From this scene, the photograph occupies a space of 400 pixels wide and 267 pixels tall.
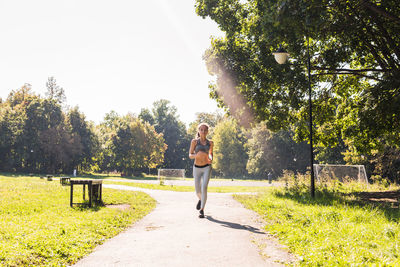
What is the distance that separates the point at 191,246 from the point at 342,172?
1824 cm

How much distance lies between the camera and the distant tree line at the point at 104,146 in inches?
1861

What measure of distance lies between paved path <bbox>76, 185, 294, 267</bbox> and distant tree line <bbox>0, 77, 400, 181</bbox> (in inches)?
1429

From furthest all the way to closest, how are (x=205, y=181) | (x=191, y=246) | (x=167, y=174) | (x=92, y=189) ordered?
(x=167, y=174), (x=92, y=189), (x=205, y=181), (x=191, y=246)

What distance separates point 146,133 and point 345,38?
153ft

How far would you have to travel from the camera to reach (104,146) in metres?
58.8

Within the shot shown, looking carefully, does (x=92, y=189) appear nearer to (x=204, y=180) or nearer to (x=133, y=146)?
(x=204, y=180)

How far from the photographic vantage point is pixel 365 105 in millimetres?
13422

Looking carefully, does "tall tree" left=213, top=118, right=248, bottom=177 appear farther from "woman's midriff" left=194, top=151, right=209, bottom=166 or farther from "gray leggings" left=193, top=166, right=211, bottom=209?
"woman's midriff" left=194, top=151, right=209, bottom=166

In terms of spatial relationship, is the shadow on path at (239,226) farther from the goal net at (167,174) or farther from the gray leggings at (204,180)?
the goal net at (167,174)

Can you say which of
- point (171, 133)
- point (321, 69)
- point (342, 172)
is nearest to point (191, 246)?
point (321, 69)

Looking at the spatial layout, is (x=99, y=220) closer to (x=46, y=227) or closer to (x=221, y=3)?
(x=46, y=227)

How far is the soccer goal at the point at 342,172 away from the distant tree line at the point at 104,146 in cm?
1952

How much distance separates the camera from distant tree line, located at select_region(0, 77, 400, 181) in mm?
47281

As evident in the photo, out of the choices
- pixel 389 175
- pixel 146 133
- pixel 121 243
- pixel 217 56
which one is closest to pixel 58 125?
pixel 146 133
